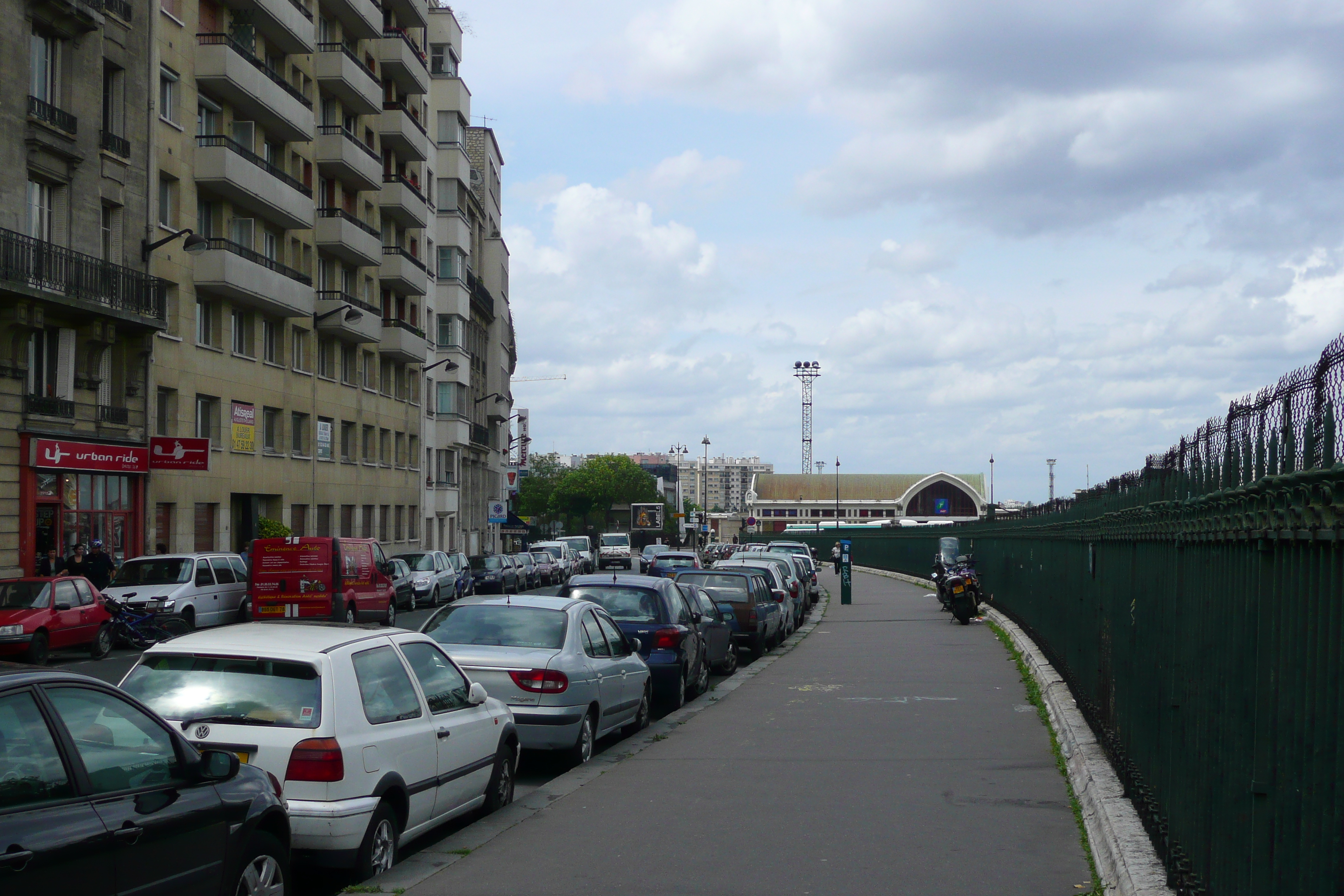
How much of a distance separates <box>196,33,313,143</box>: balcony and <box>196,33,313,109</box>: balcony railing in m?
0.02

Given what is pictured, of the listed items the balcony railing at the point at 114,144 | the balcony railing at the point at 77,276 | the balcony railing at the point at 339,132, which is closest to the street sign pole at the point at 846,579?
the balcony railing at the point at 77,276

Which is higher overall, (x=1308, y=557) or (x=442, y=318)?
(x=442, y=318)

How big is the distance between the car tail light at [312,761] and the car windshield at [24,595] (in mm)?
15707

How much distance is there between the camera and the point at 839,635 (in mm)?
27078

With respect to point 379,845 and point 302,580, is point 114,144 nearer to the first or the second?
point 302,580

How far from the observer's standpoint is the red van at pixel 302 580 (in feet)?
88.3

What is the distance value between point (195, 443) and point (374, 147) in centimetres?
2324

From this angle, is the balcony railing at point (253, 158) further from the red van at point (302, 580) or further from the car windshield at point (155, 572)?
the car windshield at point (155, 572)

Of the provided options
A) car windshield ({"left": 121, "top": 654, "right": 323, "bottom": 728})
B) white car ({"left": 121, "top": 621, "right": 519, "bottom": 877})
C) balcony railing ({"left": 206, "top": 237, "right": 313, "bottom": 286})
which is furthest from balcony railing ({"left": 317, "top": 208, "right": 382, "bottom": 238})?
car windshield ({"left": 121, "top": 654, "right": 323, "bottom": 728})

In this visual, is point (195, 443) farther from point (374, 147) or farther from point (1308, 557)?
point (1308, 557)

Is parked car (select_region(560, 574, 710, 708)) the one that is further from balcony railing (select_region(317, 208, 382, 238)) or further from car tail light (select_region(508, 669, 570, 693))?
balcony railing (select_region(317, 208, 382, 238))

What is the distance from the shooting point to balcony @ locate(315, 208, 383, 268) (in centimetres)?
4712

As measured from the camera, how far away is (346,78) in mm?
47375

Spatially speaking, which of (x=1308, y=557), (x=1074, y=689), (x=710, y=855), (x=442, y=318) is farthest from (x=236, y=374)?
(x=1308, y=557)
